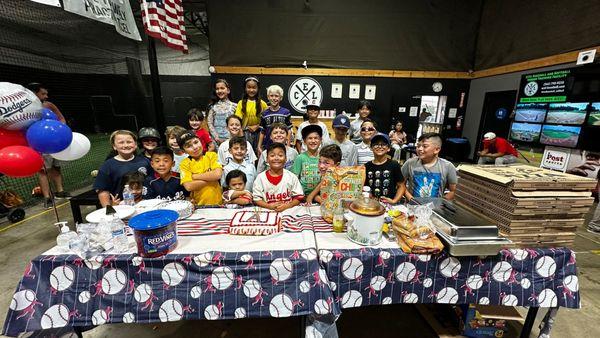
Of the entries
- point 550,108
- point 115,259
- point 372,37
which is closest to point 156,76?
point 115,259

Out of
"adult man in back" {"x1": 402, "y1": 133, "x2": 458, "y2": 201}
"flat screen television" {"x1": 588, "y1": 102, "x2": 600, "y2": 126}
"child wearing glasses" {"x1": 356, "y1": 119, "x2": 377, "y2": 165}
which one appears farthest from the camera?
"flat screen television" {"x1": 588, "y1": 102, "x2": 600, "y2": 126}

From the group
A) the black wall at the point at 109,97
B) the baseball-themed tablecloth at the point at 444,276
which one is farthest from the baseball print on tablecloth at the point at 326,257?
the black wall at the point at 109,97

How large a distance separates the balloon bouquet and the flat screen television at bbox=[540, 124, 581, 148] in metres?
7.40

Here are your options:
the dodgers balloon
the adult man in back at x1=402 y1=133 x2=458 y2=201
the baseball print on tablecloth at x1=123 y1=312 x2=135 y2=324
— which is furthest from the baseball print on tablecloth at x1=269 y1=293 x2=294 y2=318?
the dodgers balloon

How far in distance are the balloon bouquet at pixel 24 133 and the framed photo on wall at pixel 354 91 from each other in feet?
20.5

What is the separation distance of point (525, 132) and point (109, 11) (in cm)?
815

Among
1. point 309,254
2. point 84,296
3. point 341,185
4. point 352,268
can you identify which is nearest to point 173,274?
point 84,296

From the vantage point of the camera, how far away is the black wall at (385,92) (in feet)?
22.3

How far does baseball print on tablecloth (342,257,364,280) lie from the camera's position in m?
1.31

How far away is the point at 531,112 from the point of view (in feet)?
17.7

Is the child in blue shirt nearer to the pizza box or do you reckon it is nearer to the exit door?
the pizza box

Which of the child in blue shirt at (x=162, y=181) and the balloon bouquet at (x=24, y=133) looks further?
the child in blue shirt at (x=162, y=181)

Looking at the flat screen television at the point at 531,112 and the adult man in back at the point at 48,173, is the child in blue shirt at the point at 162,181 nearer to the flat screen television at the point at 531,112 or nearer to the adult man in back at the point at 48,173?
the adult man in back at the point at 48,173

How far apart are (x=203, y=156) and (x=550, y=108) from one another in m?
6.65
